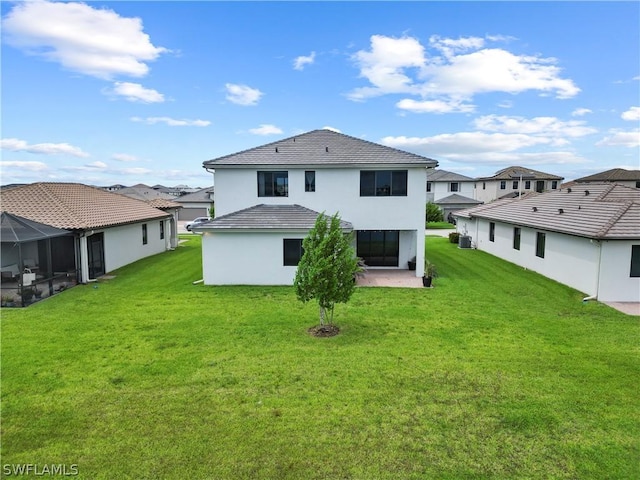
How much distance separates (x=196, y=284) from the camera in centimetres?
1722

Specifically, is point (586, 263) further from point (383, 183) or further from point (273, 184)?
point (273, 184)

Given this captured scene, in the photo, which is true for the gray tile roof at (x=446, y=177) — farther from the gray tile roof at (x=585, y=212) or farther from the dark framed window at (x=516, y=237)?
the dark framed window at (x=516, y=237)

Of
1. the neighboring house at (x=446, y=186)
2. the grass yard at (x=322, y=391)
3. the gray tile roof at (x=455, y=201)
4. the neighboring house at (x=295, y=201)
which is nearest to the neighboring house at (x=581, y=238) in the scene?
the grass yard at (x=322, y=391)

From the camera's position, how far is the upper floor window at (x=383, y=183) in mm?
18359

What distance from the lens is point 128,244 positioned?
2280cm

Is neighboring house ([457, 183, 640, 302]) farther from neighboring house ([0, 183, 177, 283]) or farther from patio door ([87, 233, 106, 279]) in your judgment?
patio door ([87, 233, 106, 279])

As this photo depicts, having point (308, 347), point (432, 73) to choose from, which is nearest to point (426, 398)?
point (308, 347)

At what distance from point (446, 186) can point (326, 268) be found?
54.8 m

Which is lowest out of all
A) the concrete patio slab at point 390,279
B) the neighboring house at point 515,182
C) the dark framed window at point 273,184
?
the concrete patio slab at point 390,279

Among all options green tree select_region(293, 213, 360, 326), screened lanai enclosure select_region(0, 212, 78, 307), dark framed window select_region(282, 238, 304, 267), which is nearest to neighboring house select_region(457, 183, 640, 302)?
green tree select_region(293, 213, 360, 326)

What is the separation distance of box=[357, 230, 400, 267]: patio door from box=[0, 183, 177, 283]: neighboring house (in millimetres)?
13455

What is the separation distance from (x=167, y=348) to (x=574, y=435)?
29.7ft

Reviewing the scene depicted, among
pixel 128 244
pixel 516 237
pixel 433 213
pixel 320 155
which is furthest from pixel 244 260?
pixel 433 213

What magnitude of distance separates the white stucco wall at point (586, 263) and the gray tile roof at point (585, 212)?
43cm
